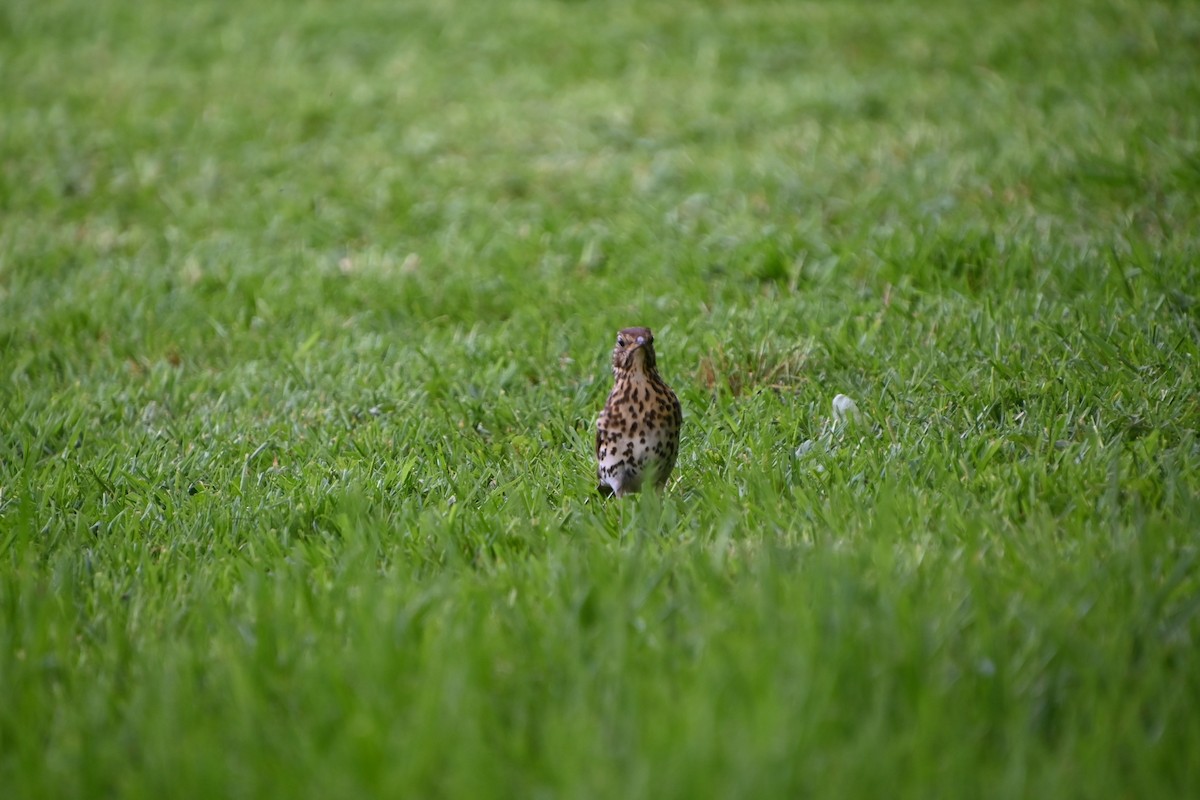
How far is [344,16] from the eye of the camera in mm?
11992

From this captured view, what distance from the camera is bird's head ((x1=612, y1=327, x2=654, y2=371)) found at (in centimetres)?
382

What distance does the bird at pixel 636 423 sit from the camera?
378 centimetres

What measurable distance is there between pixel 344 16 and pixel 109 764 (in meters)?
10.7

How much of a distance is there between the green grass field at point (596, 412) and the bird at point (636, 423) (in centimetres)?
14

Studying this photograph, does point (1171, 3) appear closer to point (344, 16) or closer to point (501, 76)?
point (501, 76)

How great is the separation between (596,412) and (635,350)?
102 centimetres

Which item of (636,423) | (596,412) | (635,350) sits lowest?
(596,412)

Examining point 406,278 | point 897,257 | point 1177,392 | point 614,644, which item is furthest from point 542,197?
point 614,644

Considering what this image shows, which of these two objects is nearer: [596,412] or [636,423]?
[636,423]

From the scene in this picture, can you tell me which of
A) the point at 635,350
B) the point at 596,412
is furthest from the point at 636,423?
the point at 596,412

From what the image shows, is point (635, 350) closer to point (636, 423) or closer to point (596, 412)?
point (636, 423)

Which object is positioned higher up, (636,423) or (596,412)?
(636,423)

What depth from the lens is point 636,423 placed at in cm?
377

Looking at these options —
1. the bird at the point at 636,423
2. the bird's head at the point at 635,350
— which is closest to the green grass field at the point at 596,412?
the bird at the point at 636,423
